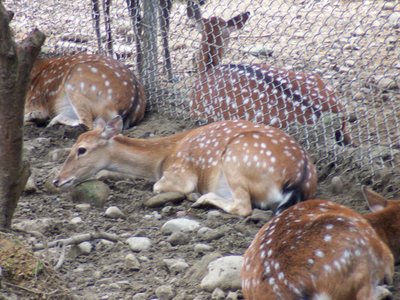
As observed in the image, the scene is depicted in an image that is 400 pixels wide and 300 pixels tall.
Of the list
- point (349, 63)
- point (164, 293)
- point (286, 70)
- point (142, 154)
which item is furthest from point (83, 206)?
point (349, 63)

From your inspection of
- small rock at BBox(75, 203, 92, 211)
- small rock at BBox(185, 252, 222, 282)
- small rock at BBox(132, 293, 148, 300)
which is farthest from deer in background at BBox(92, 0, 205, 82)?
small rock at BBox(132, 293, 148, 300)

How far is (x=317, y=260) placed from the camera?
3916mm

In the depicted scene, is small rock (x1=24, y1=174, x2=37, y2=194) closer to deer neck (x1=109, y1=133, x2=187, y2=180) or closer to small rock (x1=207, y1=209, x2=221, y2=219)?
deer neck (x1=109, y1=133, x2=187, y2=180)

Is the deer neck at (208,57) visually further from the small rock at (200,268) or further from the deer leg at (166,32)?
the small rock at (200,268)

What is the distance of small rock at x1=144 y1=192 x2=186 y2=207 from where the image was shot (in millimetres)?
5879

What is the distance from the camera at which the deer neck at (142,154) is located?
6562 millimetres

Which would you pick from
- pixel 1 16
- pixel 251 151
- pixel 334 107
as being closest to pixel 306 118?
pixel 334 107

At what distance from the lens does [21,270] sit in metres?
4.01

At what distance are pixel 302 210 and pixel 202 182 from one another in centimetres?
176

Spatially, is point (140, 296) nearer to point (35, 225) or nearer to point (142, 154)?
point (35, 225)

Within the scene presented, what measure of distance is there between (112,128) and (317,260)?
3.02 m

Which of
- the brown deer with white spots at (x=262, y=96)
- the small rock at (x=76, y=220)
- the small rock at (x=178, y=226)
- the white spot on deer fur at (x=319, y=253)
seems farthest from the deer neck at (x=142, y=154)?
the white spot on deer fur at (x=319, y=253)

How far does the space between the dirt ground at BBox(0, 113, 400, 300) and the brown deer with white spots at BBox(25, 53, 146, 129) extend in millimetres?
780

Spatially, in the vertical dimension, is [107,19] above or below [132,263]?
above
